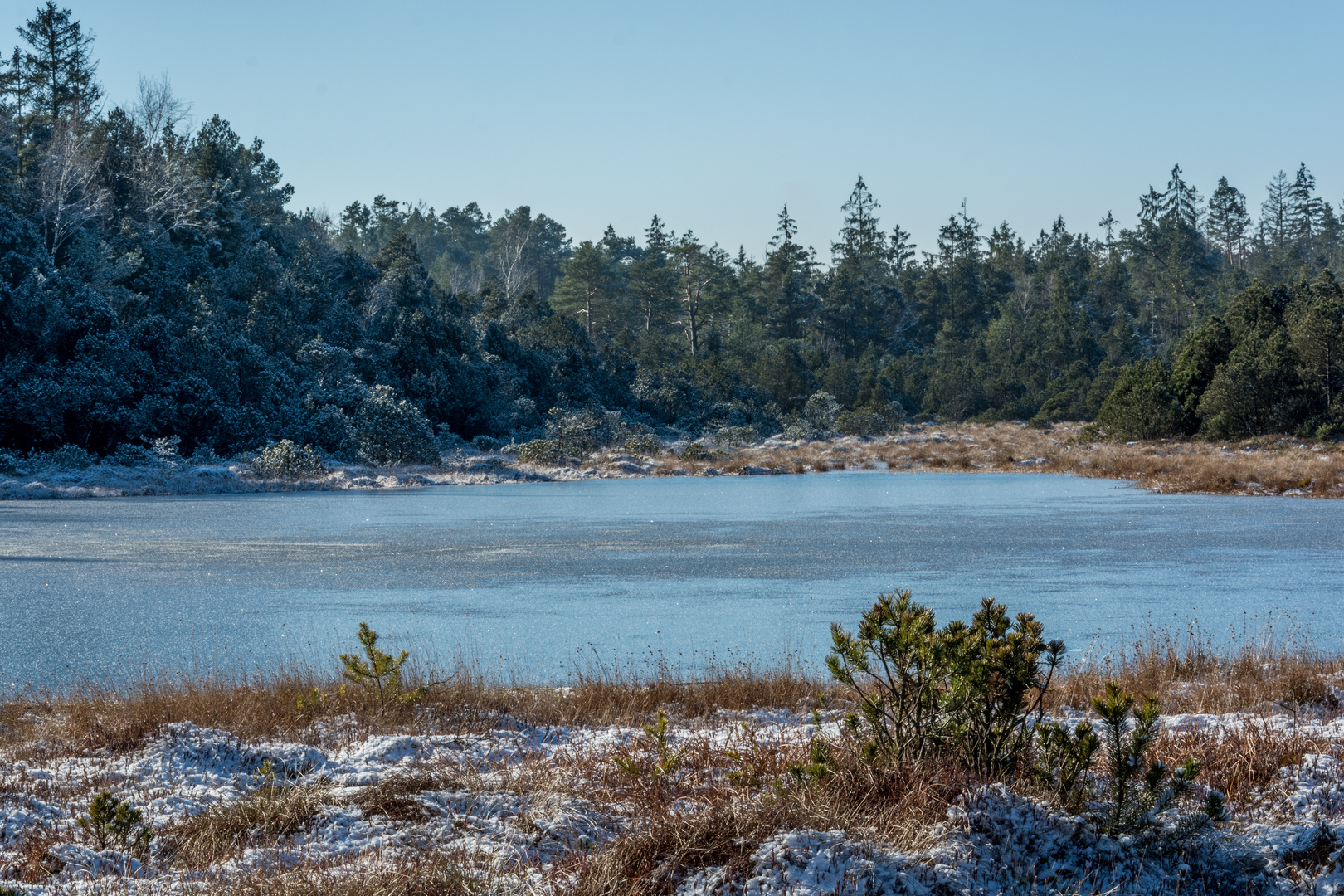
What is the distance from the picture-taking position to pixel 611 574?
17.8m

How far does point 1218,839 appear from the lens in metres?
5.37

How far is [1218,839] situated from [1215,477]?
3451 centimetres

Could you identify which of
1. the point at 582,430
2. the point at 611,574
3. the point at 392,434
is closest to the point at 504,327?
the point at 582,430

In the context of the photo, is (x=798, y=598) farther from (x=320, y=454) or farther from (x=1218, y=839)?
(x=320, y=454)

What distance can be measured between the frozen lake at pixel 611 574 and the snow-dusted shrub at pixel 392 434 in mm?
14761

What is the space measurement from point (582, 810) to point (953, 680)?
198cm

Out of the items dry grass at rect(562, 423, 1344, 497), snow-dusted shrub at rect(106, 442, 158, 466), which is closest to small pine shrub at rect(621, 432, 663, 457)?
dry grass at rect(562, 423, 1344, 497)

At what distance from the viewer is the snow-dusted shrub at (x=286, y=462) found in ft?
137

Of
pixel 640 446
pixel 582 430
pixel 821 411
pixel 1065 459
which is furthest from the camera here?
pixel 821 411

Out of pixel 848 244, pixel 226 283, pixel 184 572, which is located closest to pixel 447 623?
pixel 184 572

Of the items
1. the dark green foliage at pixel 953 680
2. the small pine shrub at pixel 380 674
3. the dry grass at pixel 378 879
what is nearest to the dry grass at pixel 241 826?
the dry grass at pixel 378 879

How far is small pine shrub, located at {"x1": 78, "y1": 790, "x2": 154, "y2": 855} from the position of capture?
16.9ft

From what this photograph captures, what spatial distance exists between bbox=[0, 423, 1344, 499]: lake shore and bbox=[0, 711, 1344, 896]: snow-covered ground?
105ft

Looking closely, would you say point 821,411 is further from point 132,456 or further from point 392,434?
point 132,456
